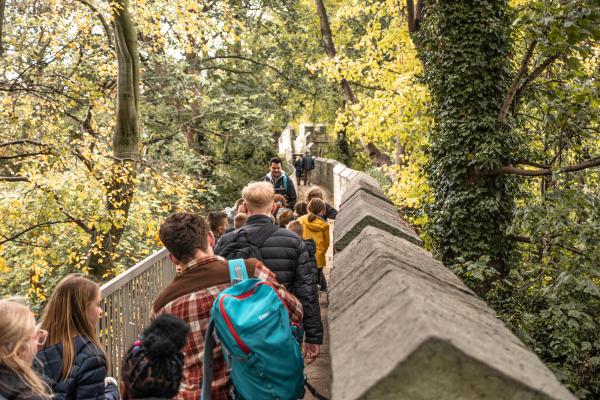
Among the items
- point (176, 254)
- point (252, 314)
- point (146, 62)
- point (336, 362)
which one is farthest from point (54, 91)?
point (336, 362)

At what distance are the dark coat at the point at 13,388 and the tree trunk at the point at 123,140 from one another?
808 centimetres

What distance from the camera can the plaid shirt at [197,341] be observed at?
9.72ft

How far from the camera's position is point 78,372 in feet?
9.77

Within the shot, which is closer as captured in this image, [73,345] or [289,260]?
[73,345]

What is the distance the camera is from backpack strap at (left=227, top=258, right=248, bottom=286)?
299cm

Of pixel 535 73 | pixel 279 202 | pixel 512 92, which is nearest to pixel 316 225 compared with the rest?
pixel 279 202

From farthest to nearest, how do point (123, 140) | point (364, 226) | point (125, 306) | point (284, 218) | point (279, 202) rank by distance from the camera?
point (123, 140)
point (279, 202)
point (284, 218)
point (125, 306)
point (364, 226)

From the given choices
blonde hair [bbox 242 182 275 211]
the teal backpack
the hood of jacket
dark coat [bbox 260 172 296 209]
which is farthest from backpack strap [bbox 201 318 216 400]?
dark coat [bbox 260 172 296 209]

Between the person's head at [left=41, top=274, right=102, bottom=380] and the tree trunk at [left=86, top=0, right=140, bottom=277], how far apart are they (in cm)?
753

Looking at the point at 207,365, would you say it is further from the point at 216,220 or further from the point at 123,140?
the point at 123,140

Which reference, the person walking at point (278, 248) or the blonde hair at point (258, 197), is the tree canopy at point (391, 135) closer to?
the person walking at point (278, 248)

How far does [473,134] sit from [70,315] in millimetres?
5329

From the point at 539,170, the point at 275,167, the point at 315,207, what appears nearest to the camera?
the point at 539,170

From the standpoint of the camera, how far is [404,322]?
66.1 inches
